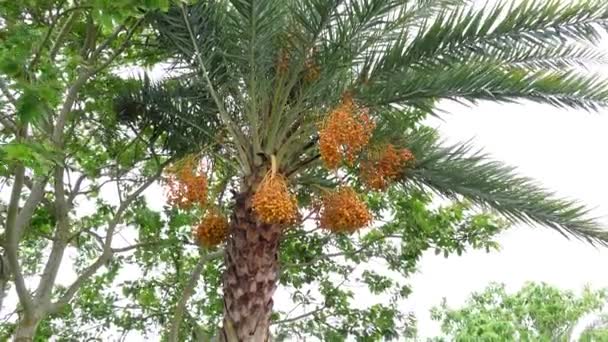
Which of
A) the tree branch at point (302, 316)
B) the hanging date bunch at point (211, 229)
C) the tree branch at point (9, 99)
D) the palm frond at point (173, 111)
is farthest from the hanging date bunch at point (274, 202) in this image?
the tree branch at point (302, 316)

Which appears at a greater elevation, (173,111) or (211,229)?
(173,111)

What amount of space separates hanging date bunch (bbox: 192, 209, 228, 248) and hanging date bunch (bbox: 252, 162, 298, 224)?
82cm

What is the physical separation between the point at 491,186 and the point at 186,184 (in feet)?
8.19

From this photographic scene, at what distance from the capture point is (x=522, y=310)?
13266 mm

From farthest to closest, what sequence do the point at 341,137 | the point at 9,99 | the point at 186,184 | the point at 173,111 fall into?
the point at 173,111 < the point at 9,99 < the point at 186,184 < the point at 341,137

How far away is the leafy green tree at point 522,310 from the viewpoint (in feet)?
39.9

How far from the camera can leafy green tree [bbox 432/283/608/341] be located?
12.2 metres

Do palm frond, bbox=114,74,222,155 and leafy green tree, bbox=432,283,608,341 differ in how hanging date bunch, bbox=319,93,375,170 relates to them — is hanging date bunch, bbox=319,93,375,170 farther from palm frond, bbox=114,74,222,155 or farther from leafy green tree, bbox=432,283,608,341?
leafy green tree, bbox=432,283,608,341

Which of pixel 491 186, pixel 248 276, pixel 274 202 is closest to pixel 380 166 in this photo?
pixel 274 202

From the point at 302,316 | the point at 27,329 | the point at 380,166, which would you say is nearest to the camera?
the point at 380,166

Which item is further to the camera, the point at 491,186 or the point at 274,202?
the point at 491,186

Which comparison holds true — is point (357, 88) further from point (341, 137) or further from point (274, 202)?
point (274, 202)

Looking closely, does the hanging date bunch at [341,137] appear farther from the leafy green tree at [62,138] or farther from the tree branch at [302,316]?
the tree branch at [302,316]

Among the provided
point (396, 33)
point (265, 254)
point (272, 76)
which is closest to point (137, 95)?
point (272, 76)
